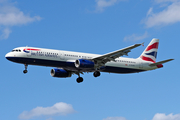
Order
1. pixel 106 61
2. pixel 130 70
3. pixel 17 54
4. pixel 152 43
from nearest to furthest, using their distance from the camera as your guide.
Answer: pixel 17 54
pixel 106 61
pixel 130 70
pixel 152 43

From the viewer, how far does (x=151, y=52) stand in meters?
62.2

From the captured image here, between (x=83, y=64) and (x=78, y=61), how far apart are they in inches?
37.6

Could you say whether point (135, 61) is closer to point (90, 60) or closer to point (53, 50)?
point (90, 60)

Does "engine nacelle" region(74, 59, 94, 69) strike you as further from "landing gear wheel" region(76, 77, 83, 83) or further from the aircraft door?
"landing gear wheel" region(76, 77, 83, 83)

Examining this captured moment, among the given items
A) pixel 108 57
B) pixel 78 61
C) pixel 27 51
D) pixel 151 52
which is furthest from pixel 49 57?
pixel 151 52

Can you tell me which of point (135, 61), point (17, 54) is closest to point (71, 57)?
point (17, 54)

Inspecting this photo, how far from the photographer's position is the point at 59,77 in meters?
58.2

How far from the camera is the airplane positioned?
49.4m

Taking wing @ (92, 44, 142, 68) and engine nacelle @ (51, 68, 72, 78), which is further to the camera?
engine nacelle @ (51, 68, 72, 78)

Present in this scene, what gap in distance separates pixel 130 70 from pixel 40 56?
1740 centimetres

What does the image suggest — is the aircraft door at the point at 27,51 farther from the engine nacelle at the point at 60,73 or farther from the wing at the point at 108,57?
the wing at the point at 108,57

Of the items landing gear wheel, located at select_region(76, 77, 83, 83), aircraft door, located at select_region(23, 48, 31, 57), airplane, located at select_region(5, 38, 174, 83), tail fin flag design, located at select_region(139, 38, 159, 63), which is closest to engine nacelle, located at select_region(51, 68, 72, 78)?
airplane, located at select_region(5, 38, 174, 83)

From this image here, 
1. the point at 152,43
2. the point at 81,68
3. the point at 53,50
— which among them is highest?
the point at 152,43

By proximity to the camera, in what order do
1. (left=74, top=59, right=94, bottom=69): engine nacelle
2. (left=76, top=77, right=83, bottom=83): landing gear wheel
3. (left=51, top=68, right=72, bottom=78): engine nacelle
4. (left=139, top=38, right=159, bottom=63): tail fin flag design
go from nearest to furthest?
(left=74, top=59, right=94, bottom=69): engine nacelle → (left=51, top=68, right=72, bottom=78): engine nacelle → (left=76, top=77, right=83, bottom=83): landing gear wheel → (left=139, top=38, right=159, bottom=63): tail fin flag design
